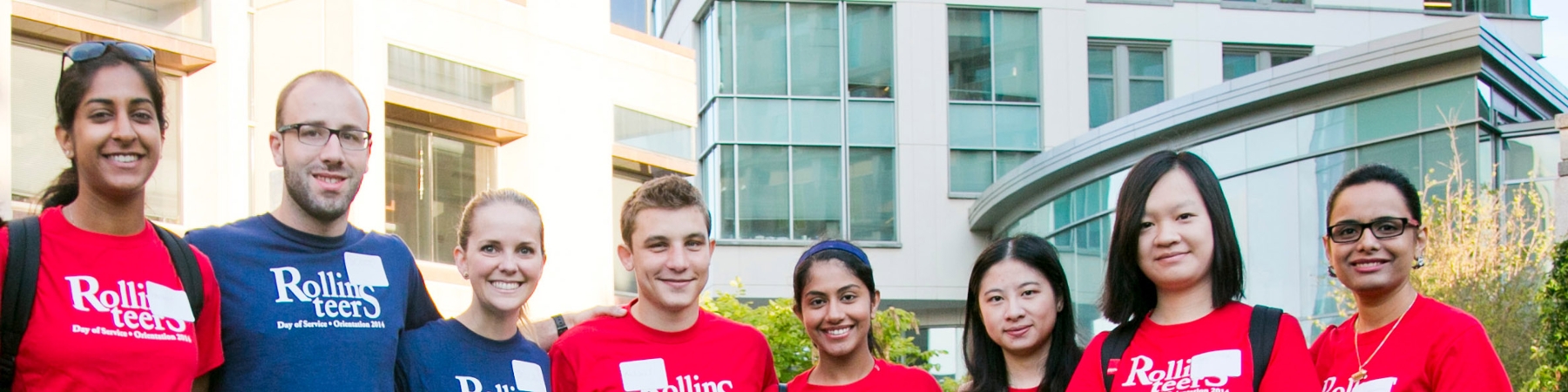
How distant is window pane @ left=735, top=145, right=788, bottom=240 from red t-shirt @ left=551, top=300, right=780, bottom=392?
22.5 metres

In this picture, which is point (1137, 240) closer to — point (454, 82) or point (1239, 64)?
point (454, 82)

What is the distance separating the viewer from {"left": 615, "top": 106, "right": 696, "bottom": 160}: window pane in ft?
68.3

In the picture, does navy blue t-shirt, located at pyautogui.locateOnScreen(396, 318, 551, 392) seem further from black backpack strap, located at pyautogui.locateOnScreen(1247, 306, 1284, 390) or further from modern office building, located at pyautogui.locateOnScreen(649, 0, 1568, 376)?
modern office building, located at pyautogui.locateOnScreen(649, 0, 1568, 376)

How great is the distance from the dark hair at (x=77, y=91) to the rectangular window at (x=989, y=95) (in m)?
24.6

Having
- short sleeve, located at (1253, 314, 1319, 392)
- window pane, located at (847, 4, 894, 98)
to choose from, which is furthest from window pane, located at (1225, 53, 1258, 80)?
short sleeve, located at (1253, 314, 1319, 392)

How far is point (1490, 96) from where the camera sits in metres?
16.5

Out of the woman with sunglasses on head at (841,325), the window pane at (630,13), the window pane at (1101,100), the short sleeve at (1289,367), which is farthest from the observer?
the window pane at (1101,100)

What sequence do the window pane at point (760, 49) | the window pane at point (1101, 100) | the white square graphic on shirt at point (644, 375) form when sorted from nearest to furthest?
the white square graphic on shirt at point (644, 375) → the window pane at point (760, 49) → the window pane at point (1101, 100)

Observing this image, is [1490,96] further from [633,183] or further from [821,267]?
[821,267]

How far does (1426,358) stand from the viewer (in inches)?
176

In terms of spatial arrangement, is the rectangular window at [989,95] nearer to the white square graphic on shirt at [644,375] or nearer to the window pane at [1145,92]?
the window pane at [1145,92]

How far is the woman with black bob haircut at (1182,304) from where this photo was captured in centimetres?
430

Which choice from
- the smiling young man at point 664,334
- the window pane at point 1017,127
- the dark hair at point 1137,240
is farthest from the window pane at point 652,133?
the dark hair at point 1137,240

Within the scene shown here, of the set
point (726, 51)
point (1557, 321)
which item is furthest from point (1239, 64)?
point (1557, 321)
